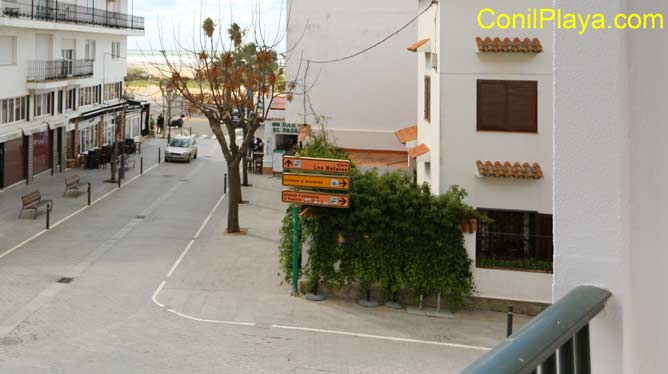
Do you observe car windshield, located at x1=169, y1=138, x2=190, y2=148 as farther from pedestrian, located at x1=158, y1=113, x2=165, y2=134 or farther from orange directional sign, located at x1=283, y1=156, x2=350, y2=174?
orange directional sign, located at x1=283, y1=156, x2=350, y2=174

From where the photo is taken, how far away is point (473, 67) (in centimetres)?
1567

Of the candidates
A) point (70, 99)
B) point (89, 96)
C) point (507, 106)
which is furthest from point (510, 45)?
point (89, 96)

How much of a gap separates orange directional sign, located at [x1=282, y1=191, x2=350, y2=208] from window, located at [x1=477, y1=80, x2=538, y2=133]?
3401 millimetres

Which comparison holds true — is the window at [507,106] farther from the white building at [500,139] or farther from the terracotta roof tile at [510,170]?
the terracotta roof tile at [510,170]

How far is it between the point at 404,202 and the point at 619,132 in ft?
43.0

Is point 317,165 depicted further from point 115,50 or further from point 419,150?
point 115,50

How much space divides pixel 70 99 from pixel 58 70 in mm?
2947

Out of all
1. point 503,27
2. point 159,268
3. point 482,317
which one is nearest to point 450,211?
point 482,317

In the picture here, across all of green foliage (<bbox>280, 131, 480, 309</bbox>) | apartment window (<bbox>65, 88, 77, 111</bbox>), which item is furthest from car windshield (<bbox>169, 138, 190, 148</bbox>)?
green foliage (<bbox>280, 131, 480, 309</bbox>)

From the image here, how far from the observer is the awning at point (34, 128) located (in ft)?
94.9

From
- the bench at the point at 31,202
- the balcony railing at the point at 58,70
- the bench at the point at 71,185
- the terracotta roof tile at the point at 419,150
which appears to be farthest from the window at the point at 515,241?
the balcony railing at the point at 58,70

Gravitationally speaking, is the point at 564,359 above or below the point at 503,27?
below

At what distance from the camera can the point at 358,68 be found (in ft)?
93.3

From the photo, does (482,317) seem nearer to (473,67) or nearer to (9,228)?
(473,67)
